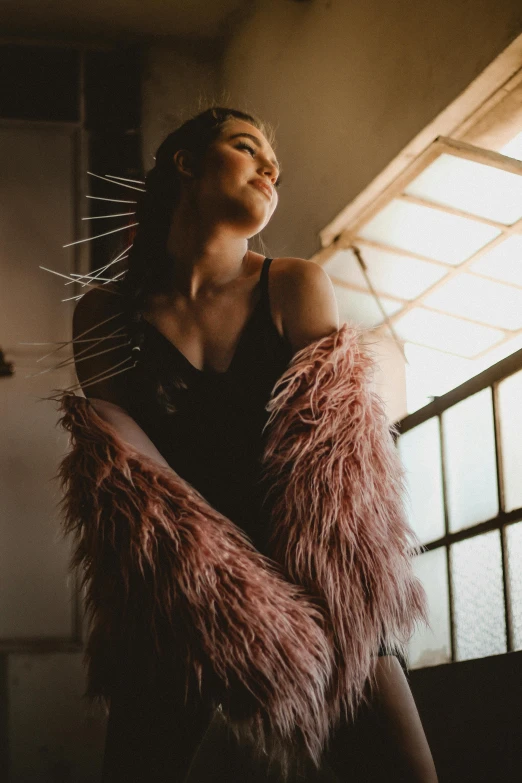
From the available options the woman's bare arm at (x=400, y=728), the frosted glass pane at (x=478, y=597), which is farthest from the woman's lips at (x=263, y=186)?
the frosted glass pane at (x=478, y=597)

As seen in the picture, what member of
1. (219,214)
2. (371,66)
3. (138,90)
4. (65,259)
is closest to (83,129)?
(138,90)

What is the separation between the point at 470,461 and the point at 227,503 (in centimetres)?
102

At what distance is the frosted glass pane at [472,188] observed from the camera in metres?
1.78

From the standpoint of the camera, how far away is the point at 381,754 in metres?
0.81

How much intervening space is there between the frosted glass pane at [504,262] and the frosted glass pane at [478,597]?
587mm

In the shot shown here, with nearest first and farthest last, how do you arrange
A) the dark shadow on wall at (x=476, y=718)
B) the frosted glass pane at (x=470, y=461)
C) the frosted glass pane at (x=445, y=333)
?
the dark shadow on wall at (x=476, y=718)
the frosted glass pane at (x=470, y=461)
the frosted glass pane at (x=445, y=333)

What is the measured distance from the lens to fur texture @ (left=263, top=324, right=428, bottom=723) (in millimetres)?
814

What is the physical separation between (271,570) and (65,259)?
222cm

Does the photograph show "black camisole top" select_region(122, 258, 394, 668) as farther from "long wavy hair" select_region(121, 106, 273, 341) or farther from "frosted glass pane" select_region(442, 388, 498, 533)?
"frosted glass pane" select_region(442, 388, 498, 533)

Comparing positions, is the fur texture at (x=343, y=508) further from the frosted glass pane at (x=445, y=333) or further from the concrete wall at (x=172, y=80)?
the concrete wall at (x=172, y=80)

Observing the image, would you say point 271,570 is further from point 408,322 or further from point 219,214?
point 408,322

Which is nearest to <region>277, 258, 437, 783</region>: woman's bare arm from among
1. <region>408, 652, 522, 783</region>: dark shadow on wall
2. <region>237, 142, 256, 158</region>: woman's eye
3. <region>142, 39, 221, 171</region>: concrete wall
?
<region>237, 142, 256, 158</region>: woman's eye

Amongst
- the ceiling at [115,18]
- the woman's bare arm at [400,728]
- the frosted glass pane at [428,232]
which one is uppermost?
the ceiling at [115,18]

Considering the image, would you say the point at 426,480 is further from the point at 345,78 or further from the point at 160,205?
the point at 160,205
